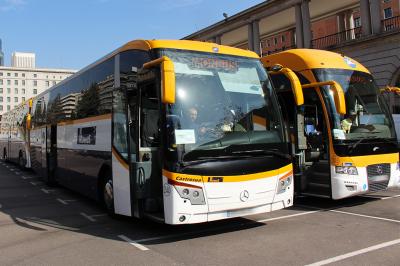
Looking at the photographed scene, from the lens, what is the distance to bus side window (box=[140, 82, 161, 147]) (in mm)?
7141

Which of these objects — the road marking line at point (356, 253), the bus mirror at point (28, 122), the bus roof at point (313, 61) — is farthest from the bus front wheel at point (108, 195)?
the bus mirror at point (28, 122)

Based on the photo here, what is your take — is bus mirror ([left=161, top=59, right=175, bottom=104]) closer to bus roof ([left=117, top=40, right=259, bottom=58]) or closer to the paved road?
bus roof ([left=117, top=40, right=259, bottom=58])

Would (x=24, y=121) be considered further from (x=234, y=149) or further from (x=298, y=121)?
(x=234, y=149)

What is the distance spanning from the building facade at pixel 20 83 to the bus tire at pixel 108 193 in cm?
12494

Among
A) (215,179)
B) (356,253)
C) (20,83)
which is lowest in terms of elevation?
(356,253)

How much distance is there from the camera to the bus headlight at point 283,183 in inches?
289

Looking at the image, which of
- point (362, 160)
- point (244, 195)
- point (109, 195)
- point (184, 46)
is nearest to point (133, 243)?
point (244, 195)

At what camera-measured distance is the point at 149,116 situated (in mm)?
7320

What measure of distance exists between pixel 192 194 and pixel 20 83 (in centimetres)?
13429

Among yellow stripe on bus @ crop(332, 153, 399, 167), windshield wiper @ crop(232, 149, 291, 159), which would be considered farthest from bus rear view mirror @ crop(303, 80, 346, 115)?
windshield wiper @ crop(232, 149, 291, 159)

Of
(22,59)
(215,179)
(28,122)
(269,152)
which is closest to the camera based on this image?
(215,179)

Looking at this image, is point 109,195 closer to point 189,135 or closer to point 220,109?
point 189,135

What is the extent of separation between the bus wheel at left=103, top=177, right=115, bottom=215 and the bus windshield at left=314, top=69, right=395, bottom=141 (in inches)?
184

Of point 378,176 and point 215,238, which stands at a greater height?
point 378,176
